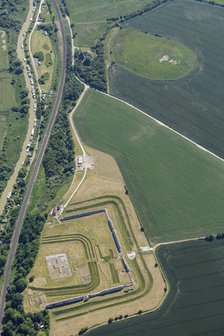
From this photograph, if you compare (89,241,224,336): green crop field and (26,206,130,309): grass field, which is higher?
(26,206,130,309): grass field

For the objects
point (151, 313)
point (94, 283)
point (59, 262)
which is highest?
point (59, 262)

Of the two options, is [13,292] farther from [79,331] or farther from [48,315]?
[79,331]

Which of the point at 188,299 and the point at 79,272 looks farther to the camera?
the point at 79,272

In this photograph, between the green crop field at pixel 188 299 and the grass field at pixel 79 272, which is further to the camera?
the grass field at pixel 79 272

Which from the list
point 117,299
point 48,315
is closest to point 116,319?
point 117,299

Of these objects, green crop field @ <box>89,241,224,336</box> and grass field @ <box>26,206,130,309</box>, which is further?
grass field @ <box>26,206,130,309</box>

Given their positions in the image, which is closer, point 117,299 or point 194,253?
point 117,299

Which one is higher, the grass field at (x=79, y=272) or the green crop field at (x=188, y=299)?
the grass field at (x=79, y=272)

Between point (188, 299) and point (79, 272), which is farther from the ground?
point (79, 272)
